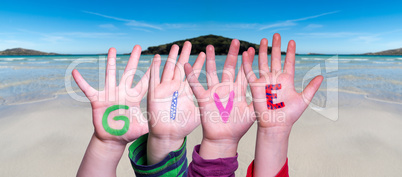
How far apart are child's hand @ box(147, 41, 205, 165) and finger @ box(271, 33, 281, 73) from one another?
0.45 meters

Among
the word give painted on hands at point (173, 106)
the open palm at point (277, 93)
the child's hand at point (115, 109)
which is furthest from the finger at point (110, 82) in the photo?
the open palm at point (277, 93)

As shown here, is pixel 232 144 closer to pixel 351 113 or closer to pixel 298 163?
pixel 298 163

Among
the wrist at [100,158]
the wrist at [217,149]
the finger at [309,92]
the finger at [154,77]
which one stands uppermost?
the finger at [154,77]

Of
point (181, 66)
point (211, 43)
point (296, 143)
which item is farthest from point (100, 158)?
point (211, 43)

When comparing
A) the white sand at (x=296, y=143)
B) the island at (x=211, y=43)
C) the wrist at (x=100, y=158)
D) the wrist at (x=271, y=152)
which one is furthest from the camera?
the island at (x=211, y=43)

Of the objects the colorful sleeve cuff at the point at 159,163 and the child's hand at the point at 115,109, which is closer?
the colorful sleeve cuff at the point at 159,163

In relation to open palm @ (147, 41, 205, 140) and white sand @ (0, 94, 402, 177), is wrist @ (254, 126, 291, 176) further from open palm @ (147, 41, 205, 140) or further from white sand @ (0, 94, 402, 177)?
white sand @ (0, 94, 402, 177)

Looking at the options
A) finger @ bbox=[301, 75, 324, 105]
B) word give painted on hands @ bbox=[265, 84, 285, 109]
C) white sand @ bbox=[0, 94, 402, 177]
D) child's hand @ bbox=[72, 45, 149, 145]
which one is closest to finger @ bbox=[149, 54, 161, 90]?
child's hand @ bbox=[72, 45, 149, 145]

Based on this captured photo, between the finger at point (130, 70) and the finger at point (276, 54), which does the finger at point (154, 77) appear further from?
the finger at point (276, 54)

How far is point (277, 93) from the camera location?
1.06 metres

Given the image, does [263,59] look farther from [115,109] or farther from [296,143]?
[296,143]

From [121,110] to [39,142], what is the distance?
1984mm

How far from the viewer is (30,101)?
4281 millimetres

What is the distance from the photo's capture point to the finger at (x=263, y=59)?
107 cm
